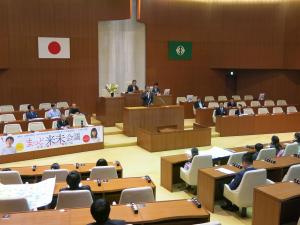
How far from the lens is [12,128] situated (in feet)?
35.3

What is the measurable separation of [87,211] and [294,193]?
2.93 m

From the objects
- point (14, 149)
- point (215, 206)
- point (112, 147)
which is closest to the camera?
point (215, 206)

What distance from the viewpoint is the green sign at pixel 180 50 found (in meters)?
17.6

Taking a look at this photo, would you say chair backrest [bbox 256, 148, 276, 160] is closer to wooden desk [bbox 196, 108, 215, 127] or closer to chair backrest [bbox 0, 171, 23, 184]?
chair backrest [bbox 0, 171, 23, 184]

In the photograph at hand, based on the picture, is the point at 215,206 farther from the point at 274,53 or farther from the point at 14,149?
the point at 274,53

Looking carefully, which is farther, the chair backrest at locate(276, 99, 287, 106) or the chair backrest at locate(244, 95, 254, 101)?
the chair backrest at locate(244, 95, 254, 101)

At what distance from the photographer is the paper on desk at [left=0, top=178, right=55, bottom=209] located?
4.68 meters

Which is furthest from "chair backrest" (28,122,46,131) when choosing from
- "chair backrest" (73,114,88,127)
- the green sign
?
the green sign

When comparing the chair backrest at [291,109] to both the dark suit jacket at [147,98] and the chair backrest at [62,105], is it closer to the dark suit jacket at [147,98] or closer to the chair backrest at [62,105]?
the dark suit jacket at [147,98]

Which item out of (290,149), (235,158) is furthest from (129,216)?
(290,149)

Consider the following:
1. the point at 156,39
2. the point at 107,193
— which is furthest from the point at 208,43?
the point at 107,193

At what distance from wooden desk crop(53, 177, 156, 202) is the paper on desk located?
18.9 inches

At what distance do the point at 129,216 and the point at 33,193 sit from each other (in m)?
1.44

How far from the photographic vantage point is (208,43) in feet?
59.6
